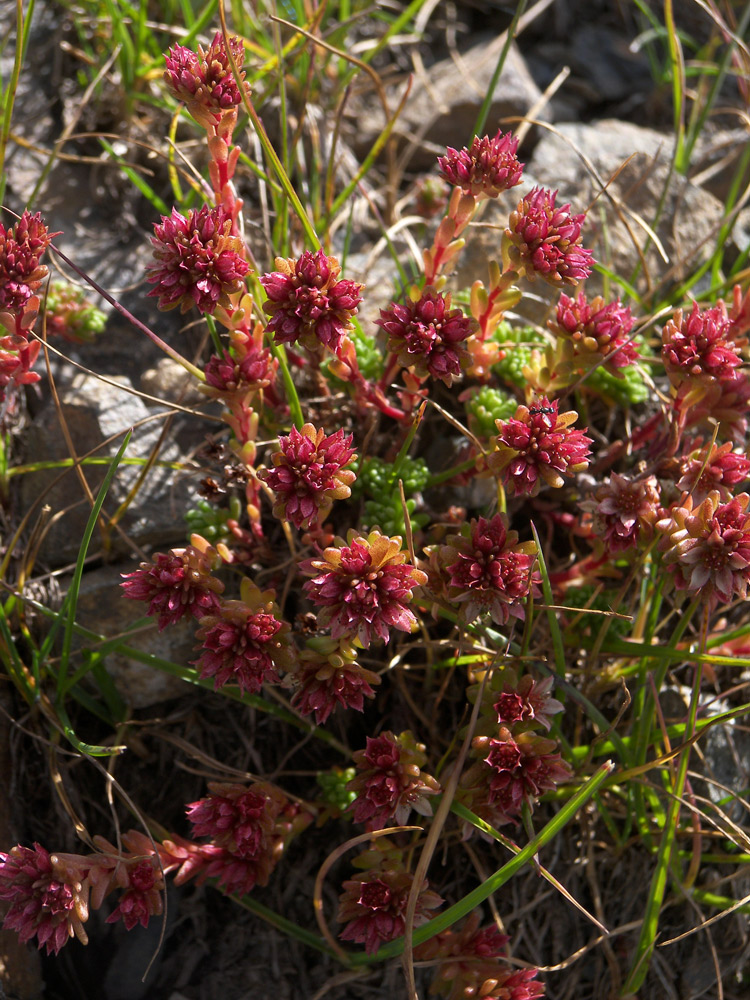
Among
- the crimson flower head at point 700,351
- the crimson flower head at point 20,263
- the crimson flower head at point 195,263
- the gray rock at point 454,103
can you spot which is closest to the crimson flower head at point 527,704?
the crimson flower head at point 700,351

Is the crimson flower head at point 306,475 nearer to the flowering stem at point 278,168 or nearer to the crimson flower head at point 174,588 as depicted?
the crimson flower head at point 174,588

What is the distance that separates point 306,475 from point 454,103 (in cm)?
252

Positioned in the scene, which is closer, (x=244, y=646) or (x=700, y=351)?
(x=244, y=646)

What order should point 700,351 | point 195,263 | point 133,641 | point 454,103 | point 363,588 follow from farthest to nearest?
1. point 454,103
2. point 133,641
3. point 700,351
4. point 195,263
5. point 363,588

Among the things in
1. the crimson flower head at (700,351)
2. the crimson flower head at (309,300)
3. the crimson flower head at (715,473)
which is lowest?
the crimson flower head at (715,473)

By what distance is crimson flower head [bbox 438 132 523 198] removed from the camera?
1.91m

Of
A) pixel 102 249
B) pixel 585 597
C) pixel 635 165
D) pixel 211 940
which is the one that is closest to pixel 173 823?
pixel 211 940

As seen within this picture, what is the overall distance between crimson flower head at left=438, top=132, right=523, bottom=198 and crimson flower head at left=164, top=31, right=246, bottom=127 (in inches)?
20.9

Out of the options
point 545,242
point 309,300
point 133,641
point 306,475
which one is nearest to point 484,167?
point 545,242

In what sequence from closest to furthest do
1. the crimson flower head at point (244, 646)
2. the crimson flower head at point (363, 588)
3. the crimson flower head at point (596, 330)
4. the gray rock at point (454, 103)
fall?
1. the crimson flower head at point (363, 588)
2. the crimson flower head at point (244, 646)
3. the crimson flower head at point (596, 330)
4. the gray rock at point (454, 103)

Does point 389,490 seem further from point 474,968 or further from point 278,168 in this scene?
point 474,968

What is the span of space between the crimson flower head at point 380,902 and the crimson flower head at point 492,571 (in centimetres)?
65

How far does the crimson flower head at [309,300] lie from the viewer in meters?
1.81

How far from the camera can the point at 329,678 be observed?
A: 1.87 metres
